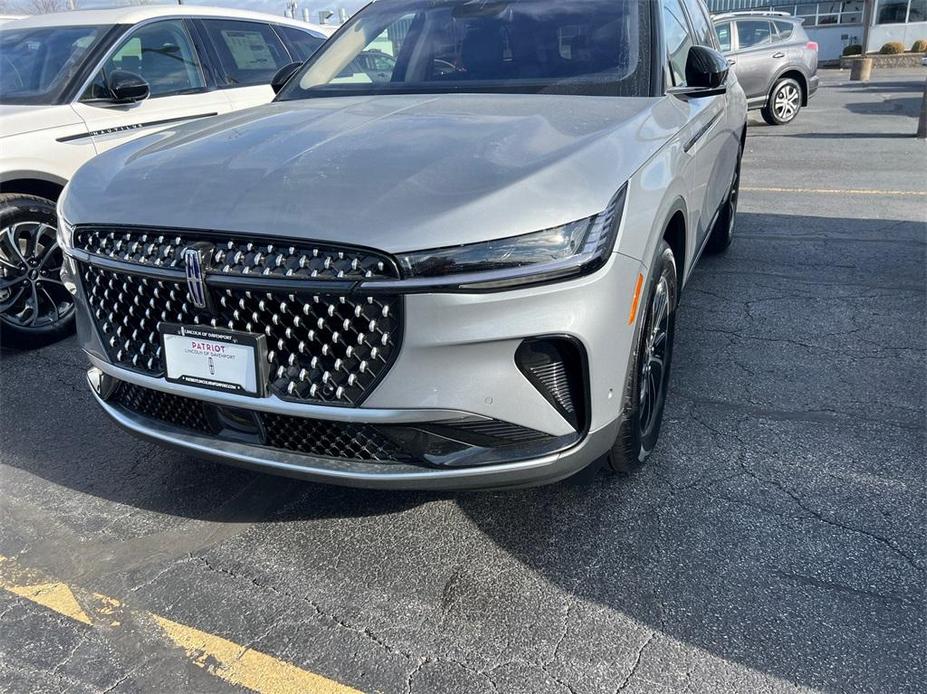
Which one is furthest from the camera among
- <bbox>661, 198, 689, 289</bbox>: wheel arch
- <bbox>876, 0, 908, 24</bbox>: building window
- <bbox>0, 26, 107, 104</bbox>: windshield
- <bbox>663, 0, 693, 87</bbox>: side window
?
<bbox>876, 0, 908, 24</bbox>: building window

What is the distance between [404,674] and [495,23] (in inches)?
112

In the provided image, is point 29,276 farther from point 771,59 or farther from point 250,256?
point 771,59

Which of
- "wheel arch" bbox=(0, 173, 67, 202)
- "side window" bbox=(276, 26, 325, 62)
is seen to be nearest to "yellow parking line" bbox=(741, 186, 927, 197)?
"side window" bbox=(276, 26, 325, 62)

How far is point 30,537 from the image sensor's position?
282 cm

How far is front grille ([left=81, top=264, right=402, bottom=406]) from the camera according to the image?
82.1 inches

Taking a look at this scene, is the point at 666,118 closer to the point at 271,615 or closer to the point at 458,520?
the point at 458,520

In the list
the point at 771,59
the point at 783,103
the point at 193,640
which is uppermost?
the point at 193,640

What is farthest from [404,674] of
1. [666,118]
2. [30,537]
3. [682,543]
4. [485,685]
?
[666,118]

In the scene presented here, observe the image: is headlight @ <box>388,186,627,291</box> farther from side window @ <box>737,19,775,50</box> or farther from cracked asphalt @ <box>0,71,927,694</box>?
side window @ <box>737,19,775,50</box>

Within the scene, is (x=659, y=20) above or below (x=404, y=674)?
above

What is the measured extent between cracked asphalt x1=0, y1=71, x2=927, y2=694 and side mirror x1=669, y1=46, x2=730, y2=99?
139 centimetres

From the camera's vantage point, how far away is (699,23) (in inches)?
189

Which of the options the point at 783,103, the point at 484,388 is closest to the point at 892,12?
the point at 783,103

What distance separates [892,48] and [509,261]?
32.1m
